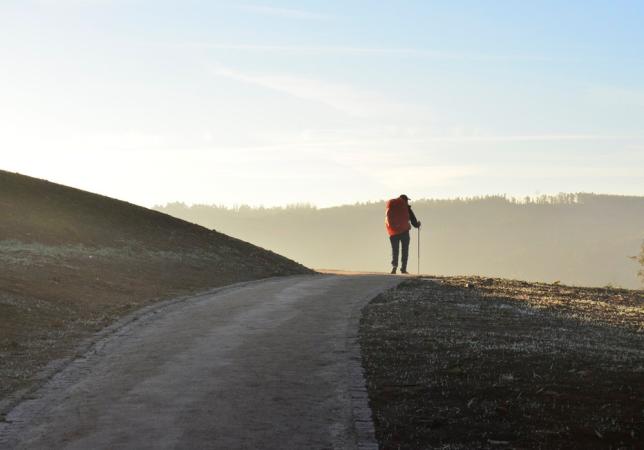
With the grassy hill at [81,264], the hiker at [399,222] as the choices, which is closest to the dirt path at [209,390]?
the grassy hill at [81,264]

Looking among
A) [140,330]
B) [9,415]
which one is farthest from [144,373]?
[140,330]

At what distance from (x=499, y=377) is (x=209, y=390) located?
4.29 m

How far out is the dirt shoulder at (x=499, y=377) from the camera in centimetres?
940

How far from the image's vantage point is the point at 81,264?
90.5 ft

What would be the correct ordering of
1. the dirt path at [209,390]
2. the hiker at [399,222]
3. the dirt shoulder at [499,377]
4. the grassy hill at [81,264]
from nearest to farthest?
the dirt path at [209,390] → the dirt shoulder at [499,377] → the grassy hill at [81,264] → the hiker at [399,222]

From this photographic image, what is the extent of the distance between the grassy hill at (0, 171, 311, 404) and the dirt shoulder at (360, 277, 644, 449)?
590 cm

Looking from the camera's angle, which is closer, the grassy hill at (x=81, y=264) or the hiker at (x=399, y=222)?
the grassy hill at (x=81, y=264)

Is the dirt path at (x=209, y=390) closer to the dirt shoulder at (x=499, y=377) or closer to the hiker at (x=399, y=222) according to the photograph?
the dirt shoulder at (x=499, y=377)

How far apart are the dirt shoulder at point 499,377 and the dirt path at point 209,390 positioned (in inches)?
20.0

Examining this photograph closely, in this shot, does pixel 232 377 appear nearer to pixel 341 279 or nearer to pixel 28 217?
pixel 341 279

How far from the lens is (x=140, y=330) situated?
17078mm

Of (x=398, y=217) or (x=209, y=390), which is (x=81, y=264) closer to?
(x=398, y=217)

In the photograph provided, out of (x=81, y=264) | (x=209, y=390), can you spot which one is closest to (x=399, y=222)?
(x=81, y=264)

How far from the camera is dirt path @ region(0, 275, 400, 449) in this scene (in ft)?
30.5
